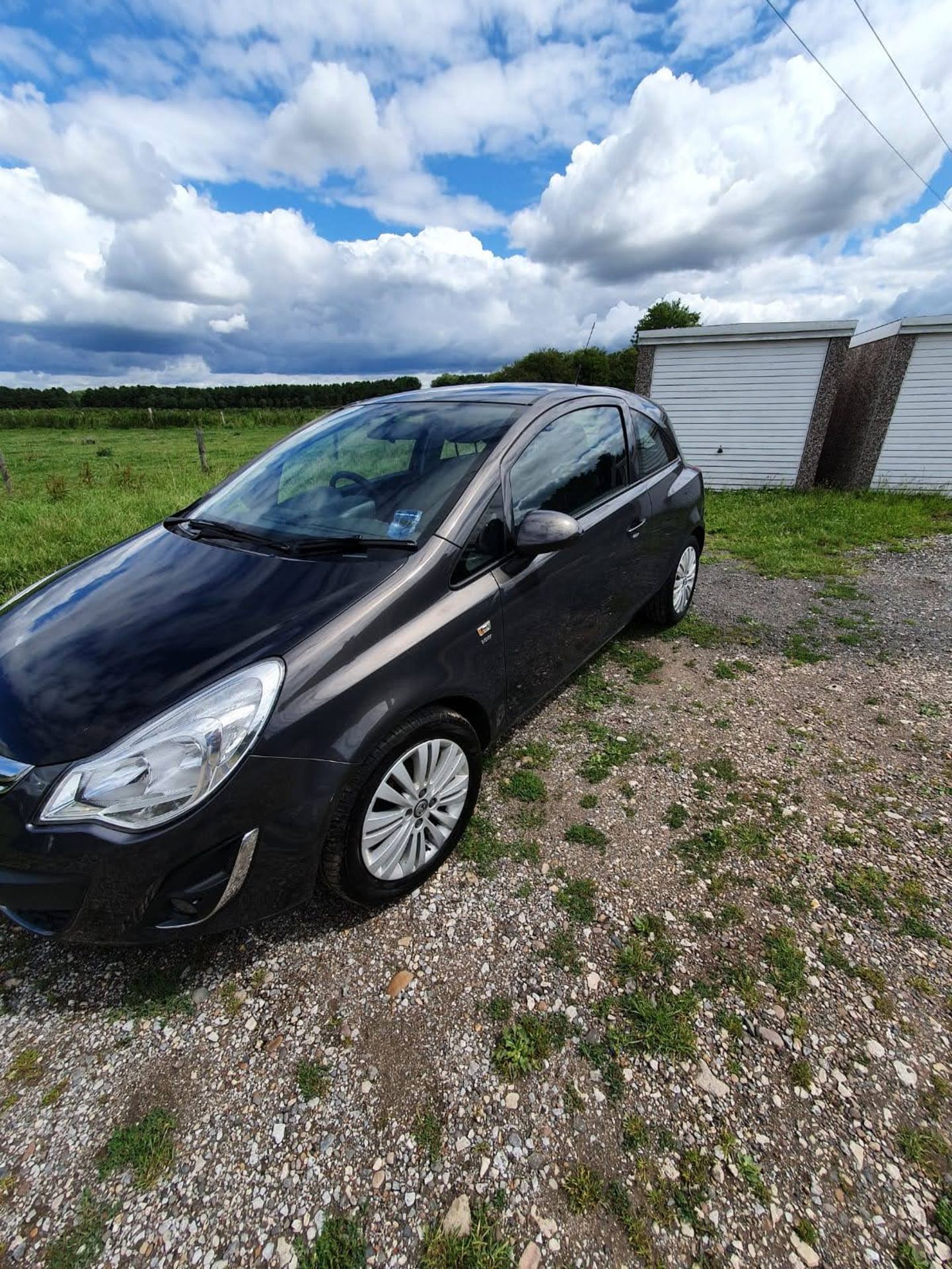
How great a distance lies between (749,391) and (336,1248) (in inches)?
486

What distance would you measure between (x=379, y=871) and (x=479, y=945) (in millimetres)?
439

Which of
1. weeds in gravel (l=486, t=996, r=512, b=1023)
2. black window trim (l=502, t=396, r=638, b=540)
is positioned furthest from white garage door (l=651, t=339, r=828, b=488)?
weeds in gravel (l=486, t=996, r=512, b=1023)

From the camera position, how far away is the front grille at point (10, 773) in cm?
152

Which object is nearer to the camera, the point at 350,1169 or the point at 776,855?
the point at 350,1169

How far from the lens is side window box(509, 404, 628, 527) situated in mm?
2455

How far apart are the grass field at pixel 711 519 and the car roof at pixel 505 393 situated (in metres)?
3.93

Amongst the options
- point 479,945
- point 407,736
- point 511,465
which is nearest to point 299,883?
point 407,736

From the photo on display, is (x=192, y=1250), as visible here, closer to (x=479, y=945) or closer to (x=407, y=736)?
(x=479, y=945)

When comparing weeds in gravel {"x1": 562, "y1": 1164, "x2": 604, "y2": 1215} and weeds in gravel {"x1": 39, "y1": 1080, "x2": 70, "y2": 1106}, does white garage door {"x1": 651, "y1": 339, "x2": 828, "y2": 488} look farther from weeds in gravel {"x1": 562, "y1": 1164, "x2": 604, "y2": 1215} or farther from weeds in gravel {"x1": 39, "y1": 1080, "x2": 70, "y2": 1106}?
weeds in gravel {"x1": 39, "y1": 1080, "x2": 70, "y2": 1106}

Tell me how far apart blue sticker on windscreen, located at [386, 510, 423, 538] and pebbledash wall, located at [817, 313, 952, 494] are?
11461 mm

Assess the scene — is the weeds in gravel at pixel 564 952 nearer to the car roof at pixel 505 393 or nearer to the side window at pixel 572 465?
the side window at pixel 572 465

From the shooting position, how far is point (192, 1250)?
1.29 metres

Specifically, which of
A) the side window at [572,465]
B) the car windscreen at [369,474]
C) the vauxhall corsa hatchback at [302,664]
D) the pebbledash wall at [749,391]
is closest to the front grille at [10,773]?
the vauxhall corsa hatchback at [302,664]

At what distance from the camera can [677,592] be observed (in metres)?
4.22
